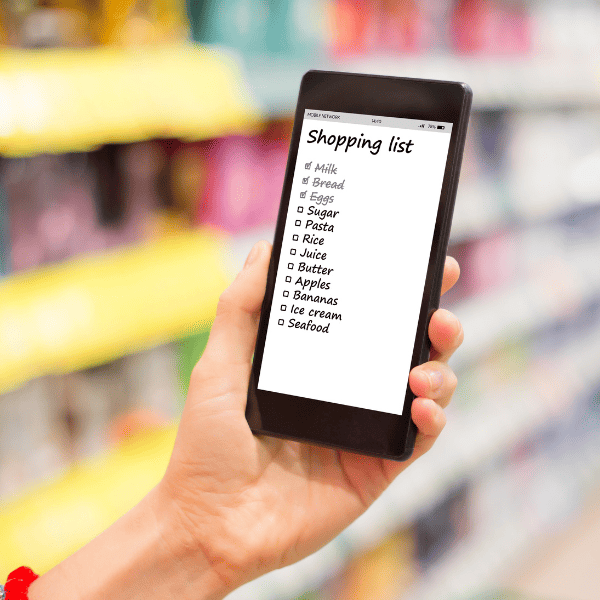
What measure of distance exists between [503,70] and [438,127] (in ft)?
4.89

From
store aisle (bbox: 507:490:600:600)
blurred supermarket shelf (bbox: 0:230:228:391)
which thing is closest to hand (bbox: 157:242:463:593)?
blurred supermarket shelf (bbox: 0:230:228:391)

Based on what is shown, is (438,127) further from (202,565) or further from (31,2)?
(31,2)

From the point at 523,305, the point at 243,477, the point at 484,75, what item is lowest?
the point at 523,305

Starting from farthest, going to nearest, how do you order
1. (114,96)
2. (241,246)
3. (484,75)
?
1. (484,75)
2. (241,246)
3. (114,96)

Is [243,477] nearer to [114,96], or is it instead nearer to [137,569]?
A: [137,569]

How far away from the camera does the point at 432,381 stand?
32.3 inches

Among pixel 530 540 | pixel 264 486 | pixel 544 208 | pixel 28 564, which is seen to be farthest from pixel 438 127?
pixel 530 540

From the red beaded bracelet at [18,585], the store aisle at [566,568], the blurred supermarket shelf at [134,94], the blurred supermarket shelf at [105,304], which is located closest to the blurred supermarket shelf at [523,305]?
the store aisle at [566,568]

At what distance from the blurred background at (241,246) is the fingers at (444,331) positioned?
0.10 meters

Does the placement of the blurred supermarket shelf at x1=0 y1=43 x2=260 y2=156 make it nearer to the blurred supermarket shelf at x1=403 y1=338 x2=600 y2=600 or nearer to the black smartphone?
the black smartphone

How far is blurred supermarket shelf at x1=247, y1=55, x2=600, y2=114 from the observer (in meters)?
1.51

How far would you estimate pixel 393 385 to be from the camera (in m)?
0.86

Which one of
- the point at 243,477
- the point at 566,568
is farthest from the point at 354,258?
the point at 566,568

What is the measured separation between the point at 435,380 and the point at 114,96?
731 millimetres
